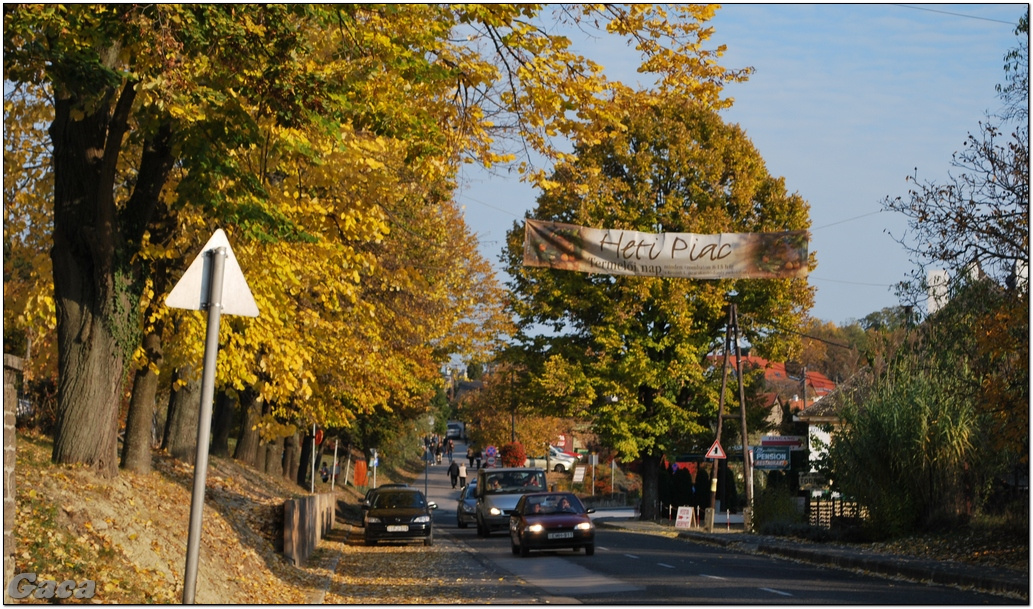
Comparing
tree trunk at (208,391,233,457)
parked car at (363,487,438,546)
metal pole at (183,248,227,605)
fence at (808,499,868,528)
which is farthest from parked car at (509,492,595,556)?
→ metal pole at (183,248,227,605)

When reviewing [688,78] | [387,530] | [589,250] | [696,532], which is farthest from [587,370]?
[688,78]

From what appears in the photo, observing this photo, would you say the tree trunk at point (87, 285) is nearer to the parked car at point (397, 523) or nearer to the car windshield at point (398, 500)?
the parked car at point (397, 523)

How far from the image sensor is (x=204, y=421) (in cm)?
708

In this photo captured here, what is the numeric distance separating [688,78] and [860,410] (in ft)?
51.8

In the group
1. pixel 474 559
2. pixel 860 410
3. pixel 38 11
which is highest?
pixel 38 11

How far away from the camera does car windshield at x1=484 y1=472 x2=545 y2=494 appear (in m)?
33.9

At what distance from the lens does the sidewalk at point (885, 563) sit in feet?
51.9

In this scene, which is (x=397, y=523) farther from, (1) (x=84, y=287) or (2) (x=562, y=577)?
(1) (x=84, y=287)

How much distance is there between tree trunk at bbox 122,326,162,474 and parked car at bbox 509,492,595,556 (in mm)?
8189

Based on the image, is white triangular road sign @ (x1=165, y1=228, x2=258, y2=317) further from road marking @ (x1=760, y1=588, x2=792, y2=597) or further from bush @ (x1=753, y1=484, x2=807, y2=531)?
bush @ (x1=753, y1=484, x2=807, y2=531)

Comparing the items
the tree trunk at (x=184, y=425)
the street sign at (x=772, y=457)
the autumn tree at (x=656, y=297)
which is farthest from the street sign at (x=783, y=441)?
the tree trunk at (x=184, y=425)

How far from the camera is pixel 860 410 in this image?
25.2 meters

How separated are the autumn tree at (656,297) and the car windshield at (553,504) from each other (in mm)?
13375

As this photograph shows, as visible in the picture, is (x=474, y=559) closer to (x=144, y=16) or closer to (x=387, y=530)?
(x=387, y=530)
